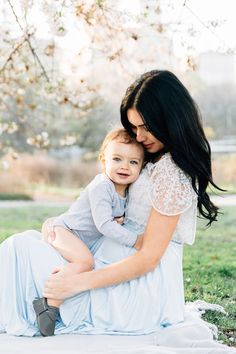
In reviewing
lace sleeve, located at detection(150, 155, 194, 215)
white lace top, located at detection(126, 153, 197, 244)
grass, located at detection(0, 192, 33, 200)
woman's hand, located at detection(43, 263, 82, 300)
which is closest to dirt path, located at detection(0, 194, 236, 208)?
grass, located at detection(0, 192, 33, 200)

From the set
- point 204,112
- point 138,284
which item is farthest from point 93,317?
point 204,112

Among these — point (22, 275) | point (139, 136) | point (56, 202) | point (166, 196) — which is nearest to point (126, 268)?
point (166, 196)

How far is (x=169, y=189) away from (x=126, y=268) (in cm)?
38

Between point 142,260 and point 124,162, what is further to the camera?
point 124,162

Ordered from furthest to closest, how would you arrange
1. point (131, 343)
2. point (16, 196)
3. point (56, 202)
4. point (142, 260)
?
point (16, 196) < point (56, 202) < point (142, 260) < point (131, 343)

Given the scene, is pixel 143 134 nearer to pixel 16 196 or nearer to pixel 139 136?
pixel 139 136

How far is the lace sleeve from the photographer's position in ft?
10.7

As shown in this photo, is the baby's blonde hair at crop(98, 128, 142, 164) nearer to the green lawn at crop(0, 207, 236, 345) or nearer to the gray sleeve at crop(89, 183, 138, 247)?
the gray sleeve at crop(89, 183, 138, 247)

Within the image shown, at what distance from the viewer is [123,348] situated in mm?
3029

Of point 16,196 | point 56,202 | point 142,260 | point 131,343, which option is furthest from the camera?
point 16,196

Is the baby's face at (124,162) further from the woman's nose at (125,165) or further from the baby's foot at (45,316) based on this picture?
the baby's foot at (45,316)

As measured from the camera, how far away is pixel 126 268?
327cm

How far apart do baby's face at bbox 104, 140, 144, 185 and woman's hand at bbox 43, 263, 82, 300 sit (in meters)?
0.44

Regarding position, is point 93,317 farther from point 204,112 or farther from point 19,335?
point 204,112
